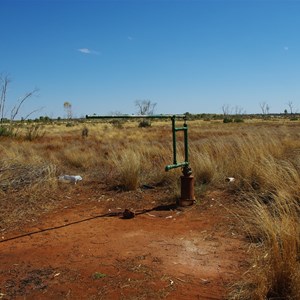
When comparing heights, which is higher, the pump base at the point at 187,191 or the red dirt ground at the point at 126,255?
the pump base at the point at 187,191

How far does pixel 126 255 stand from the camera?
155 inches

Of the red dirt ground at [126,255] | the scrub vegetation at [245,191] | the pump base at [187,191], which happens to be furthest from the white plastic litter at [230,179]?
the pump base at [187,191]

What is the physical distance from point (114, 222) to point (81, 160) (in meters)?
5.78

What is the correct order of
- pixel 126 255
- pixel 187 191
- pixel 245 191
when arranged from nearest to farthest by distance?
1. pixel 126 255
2. pixel 187 191
3. pixel 245 191

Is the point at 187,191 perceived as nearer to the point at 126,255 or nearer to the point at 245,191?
the point at 245,191

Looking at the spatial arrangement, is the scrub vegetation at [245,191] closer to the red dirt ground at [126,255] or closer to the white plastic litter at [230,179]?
the white plastic litter at [230,179]

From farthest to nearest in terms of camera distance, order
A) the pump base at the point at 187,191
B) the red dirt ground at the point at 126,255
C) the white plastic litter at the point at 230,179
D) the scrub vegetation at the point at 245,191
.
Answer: the white plastic litter at the point at 230,179
the pump base at the point at 187,191
the red dirt ground at the point at 126,255
the scrub vegetation at the point at 245,191

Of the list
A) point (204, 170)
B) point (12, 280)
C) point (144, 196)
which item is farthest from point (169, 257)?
point (204, 170)

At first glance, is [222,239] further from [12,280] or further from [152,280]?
[12,280]

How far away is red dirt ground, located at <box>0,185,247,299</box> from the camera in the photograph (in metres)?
3.26

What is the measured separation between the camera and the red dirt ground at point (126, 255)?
10.7 ft

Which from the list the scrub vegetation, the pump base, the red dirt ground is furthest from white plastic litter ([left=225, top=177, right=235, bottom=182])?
the pump base

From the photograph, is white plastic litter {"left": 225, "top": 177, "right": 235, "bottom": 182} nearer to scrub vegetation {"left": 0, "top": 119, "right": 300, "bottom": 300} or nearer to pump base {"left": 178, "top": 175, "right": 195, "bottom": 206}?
scrub vegetation {"left": 0, "top": 119, "right": 300, "bottom": 300}

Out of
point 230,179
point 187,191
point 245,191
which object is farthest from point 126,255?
point 230,179
